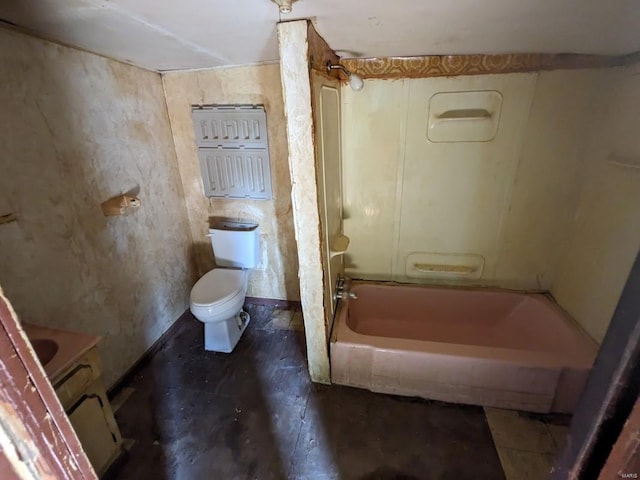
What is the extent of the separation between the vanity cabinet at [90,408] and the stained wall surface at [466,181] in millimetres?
1740

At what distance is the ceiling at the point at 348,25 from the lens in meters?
1.00

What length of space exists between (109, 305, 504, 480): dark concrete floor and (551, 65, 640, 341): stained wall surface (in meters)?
0.94

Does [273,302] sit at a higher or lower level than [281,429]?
higher

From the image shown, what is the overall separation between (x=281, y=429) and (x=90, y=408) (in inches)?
35.9

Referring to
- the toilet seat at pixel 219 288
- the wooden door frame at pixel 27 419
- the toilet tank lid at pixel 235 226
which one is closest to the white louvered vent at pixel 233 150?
the toilet tank lid at pixel 235 226

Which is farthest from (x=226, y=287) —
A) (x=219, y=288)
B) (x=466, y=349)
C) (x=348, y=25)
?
(x=348, y=25)

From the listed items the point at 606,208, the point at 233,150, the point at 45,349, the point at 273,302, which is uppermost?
the point at 233,150

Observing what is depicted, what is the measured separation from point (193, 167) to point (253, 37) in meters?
1.23

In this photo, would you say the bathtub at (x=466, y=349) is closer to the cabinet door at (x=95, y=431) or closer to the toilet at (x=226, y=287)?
the toilet at (x=226, y=287)

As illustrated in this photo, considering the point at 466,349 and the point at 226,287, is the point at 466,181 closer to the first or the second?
the point at 466,349

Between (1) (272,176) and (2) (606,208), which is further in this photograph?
(1) (272,176)

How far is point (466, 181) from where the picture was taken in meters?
2.02

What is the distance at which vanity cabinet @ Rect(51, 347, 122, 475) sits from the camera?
1.19 meters

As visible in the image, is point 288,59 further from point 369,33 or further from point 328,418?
point 328,418
